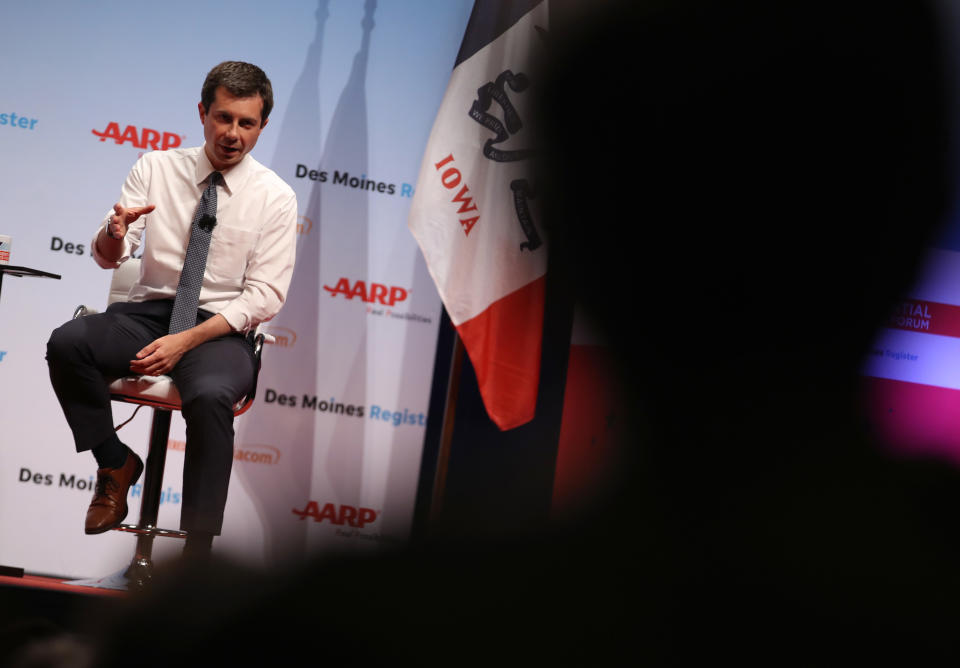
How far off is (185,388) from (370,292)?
1.46 m

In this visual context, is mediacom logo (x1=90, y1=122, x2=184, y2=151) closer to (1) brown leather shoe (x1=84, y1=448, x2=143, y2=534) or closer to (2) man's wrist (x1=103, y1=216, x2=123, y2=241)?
(2) man's wrist (x1=103, y1=216, x2=123, y2=241)

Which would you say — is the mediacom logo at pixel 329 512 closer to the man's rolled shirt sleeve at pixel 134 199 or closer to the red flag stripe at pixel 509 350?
the red flag stripe at pixel 509 350

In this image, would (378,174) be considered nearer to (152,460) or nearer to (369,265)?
(369,265)

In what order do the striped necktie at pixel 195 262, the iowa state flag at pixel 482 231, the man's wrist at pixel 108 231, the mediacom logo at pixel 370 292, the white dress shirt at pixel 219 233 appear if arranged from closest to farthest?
the man's wrist at pixel 108 231
the striped necktie at pixel 195 262
the white dress shirt at pixel 219 233
the iowa state flag at pixel 482 231
the mediacom logo at pixel 370 292

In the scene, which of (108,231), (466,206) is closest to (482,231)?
(466,206)

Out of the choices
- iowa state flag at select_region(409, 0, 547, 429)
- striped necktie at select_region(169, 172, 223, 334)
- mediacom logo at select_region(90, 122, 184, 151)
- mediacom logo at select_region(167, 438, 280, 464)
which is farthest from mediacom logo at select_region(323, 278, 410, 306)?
striped necktie at select_region(169, 172, 223, 334)

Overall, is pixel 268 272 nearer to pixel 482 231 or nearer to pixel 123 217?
pixel 123 217

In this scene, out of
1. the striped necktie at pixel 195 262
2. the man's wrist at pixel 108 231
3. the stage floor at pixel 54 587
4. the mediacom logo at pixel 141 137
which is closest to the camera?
the stage floor at pixel 54 587

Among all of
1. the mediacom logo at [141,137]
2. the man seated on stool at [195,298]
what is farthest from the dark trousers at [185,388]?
the mediacom logo at [141,137]

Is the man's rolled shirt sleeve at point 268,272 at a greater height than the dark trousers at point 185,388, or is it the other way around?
the man's rolled shirt sleeve at point 268,272

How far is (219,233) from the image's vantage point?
7.59 ft

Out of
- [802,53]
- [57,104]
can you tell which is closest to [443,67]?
[57,104]

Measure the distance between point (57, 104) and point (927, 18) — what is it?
3.42 metres

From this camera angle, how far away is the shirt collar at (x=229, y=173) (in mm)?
2342
